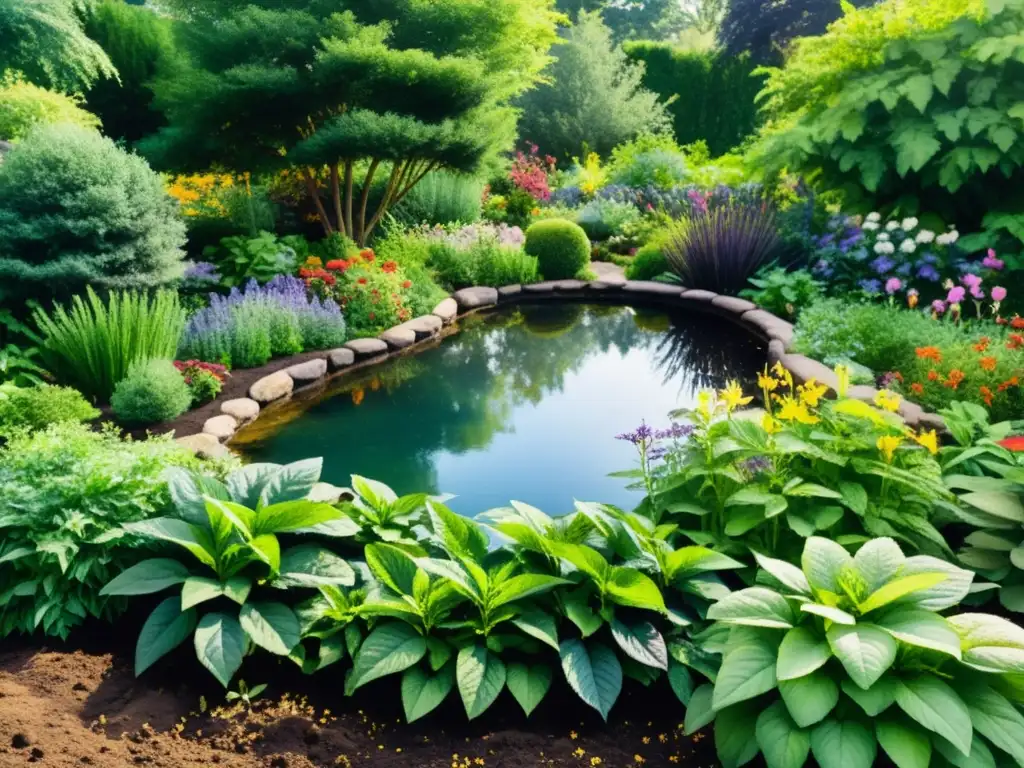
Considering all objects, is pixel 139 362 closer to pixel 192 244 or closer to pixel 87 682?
pixel 87 682

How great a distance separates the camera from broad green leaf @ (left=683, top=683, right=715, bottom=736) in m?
2.28

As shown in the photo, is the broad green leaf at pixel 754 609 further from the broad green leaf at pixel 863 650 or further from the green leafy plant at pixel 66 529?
the green leafy plant at pixel 66 529

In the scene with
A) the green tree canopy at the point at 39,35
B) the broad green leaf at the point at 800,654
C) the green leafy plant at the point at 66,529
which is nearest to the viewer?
the broad green leaf at the point at 800,654

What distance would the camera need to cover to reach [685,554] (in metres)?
2.79

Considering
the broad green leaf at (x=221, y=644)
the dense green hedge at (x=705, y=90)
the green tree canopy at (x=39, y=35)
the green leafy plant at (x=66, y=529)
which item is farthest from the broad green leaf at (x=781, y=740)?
the dense green hedge at (x=705, y=90)

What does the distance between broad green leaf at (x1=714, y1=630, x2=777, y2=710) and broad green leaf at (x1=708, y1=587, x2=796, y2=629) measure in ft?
0.19

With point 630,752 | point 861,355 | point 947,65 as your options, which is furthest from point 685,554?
point 947,65

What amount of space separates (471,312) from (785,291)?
3.29m

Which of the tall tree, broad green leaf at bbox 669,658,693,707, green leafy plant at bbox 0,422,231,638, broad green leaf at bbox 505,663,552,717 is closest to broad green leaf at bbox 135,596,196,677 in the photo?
green leafy plant at bbox 0,422,231,638

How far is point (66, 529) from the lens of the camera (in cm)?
292

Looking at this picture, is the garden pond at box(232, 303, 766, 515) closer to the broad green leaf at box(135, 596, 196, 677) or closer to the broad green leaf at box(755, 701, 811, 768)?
the broad green leaf at box(135, 596, 196, 677)

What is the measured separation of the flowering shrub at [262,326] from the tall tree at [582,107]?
11.1 metres

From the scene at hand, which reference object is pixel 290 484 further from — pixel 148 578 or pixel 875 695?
pixel 875 695

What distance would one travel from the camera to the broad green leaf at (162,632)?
100 inches
